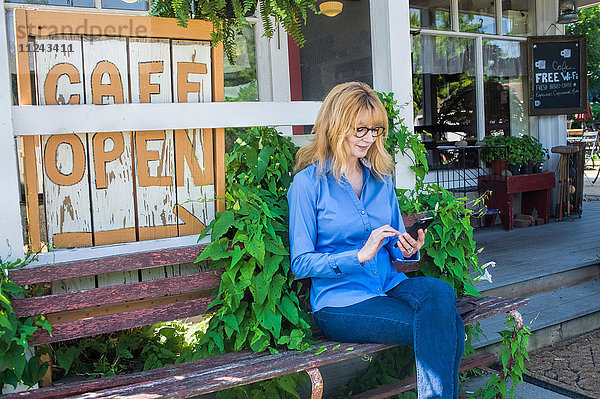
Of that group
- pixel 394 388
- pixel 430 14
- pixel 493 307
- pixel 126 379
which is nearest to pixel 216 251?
pixel 126 379

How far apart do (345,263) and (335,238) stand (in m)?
0.17

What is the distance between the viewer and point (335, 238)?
2.40 meters

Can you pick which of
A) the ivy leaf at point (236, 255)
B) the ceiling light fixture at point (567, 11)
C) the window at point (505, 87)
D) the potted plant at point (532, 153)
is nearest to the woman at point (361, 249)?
the ivy leaf at point (236, 255)

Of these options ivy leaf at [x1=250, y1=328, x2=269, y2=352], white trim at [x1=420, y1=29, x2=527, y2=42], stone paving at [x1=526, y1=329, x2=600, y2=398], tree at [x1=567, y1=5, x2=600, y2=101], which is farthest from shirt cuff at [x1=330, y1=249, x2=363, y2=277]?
tree at [x1=567, y1=5, x2=600, y2=101]

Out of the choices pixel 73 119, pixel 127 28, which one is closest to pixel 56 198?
pixel 73 119

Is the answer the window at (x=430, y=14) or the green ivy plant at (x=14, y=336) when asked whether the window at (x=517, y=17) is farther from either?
the green ivy plant at (x=14, y=336)

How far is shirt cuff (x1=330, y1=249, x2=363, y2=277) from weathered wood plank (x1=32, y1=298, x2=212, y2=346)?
1.82ft

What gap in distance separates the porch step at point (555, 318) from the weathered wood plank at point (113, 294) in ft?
5.89

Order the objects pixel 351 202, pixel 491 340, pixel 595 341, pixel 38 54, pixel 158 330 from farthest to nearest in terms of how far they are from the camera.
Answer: pixel 595 341, pixel 491 340, pixel 158 330, pixel 351 202, pixel 38 54

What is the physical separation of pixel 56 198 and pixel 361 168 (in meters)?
1.28

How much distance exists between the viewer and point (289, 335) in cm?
237

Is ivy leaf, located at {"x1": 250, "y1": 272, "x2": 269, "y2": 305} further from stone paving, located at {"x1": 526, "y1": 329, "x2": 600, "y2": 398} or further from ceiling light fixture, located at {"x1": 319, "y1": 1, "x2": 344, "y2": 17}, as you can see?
ceiling light fixture, located at {"x1": 319, "y1": 1, "x2": 344, "y2": 17}

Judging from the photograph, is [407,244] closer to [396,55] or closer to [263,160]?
[263,160]

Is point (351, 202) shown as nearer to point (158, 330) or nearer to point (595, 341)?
point (158, 330)
